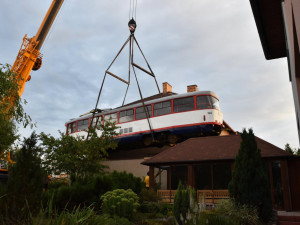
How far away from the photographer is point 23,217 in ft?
16.8

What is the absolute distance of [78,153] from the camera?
72.2 ft

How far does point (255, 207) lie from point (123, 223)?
4.58m

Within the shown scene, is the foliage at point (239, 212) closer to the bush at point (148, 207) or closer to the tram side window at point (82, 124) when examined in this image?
the bush at point (148, 207)

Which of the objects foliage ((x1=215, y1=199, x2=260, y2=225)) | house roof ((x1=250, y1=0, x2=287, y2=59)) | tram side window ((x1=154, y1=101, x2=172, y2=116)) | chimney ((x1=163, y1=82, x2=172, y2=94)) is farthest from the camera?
chimney ((x1=163, y1=82, x2=172, y2=94))

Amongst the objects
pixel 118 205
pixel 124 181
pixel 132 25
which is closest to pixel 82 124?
pixel 132 25

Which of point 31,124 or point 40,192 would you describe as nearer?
point 40,192

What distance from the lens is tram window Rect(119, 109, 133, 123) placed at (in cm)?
2256

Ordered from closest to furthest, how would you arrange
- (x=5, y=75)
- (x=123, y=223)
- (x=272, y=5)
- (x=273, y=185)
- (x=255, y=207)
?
(x=272, y=5), (x=123, y=223), (x=255, y=207), (x=5, y=75), (x=273, y=185)

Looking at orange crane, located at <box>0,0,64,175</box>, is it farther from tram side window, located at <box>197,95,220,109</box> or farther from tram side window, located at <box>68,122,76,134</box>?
tram side window, located at <box>197,95,220,109</box>

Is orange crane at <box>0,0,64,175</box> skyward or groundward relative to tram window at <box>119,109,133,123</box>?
skyward

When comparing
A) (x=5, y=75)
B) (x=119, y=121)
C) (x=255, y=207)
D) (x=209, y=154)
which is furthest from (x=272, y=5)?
(x=119, y=121)

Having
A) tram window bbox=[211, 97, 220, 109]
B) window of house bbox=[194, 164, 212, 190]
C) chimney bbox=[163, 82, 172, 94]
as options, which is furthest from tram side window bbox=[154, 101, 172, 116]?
chimney bbox=[163, 82, 172, 94]

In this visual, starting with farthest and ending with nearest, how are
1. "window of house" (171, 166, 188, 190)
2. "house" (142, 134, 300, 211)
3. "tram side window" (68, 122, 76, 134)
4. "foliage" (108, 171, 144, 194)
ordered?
"tram side window" (68, 122, 76, 134) → "window of house" (171, 166, 188, 190) → "house" (142, 134, 300, 211) → "foliage" (108, 171, 144, 194)

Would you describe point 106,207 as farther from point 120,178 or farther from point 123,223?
point 120,178
